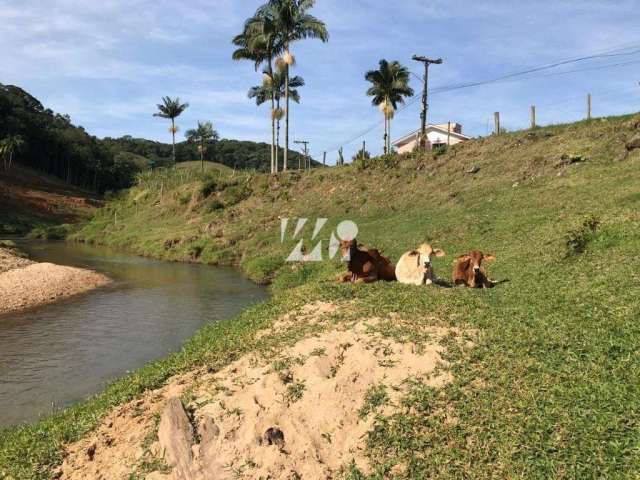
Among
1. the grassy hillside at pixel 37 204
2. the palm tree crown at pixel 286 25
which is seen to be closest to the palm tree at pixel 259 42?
the palm tree crown at pixel 286 25

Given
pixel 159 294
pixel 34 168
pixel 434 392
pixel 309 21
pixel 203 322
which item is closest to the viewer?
pixel 434 392

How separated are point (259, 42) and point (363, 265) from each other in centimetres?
3138

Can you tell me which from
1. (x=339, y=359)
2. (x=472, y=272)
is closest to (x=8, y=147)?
(x=472, y=272)

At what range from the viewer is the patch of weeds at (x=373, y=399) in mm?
5755

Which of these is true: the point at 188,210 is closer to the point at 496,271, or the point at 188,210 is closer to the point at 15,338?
the point at 15,338

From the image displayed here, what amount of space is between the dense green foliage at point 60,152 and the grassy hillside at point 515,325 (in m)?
74.4

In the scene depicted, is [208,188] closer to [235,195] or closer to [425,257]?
[235,195]

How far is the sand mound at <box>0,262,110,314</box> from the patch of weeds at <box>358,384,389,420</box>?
14560 mm

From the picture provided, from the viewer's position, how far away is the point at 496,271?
488 inches

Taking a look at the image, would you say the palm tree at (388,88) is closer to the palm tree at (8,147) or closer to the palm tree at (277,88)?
the palm tree at (277,88)

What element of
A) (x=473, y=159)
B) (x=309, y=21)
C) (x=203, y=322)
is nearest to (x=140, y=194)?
(x=309, y=21)

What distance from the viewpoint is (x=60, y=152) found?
89625 mm

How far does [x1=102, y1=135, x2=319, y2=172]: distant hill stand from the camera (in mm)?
128125

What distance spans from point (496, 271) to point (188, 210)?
35.0m
